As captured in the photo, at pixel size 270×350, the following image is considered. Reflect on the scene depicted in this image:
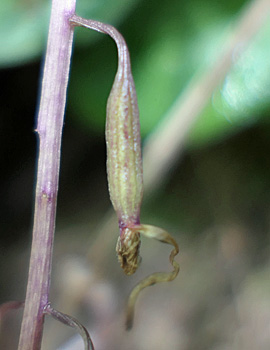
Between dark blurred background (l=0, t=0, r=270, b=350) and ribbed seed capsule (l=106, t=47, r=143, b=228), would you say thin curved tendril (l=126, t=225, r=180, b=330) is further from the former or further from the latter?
dark blurred background (l=0, t=0, r=270, b=350)

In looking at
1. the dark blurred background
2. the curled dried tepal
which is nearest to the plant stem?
the curled dried tepal

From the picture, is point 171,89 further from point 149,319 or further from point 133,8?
point 149,319

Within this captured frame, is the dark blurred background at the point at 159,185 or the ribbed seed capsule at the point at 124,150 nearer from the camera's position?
the ribbed seed capsule at the point at 124,150

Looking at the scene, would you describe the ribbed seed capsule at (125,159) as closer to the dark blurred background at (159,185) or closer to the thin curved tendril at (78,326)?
the thin curved tendril at (78,326)

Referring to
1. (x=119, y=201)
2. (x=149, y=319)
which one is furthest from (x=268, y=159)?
(x=119, y=201)

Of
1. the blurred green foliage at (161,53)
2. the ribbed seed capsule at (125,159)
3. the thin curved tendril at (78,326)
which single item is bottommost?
the thin curved tendril at (78,326)

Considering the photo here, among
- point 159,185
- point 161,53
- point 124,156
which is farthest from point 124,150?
point 159,185

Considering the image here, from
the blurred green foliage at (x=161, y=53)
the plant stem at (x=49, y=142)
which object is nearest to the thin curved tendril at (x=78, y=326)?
the plant stem at (x=49, y=142)
